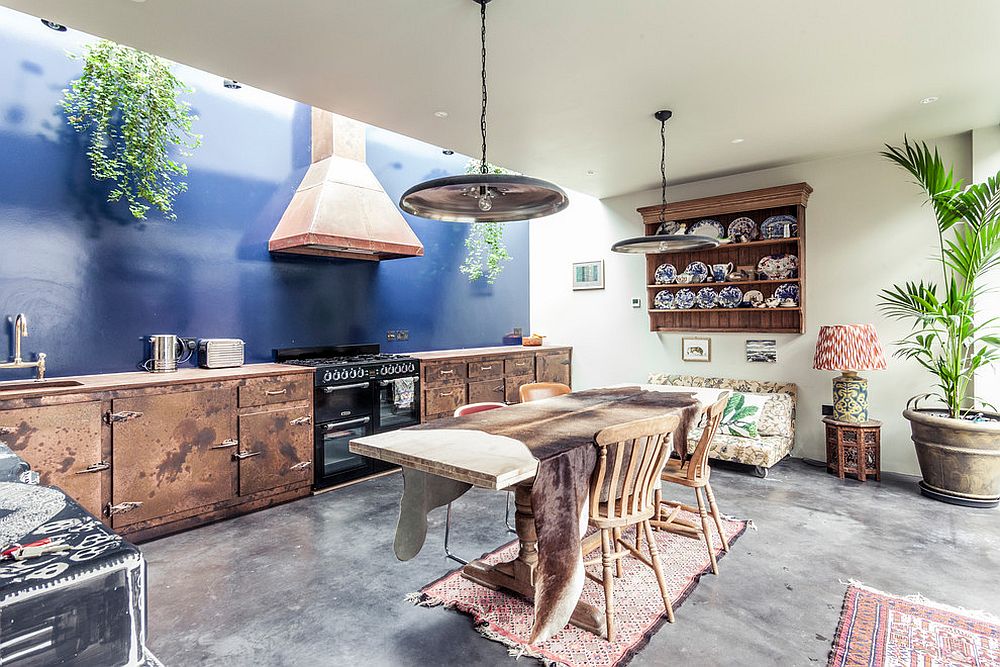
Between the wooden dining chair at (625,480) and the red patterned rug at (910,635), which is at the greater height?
the wooden dining chair at (625,480)

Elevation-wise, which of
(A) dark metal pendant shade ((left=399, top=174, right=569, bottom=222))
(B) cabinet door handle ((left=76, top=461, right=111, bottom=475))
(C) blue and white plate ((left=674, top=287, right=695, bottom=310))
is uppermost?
(A) dark metal pendant shade ((left=399, top=174, right=569, bottom=222))

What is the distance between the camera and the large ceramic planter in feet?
11.2

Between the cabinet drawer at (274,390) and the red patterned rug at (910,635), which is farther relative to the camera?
the cabinet drawer at (274,390)

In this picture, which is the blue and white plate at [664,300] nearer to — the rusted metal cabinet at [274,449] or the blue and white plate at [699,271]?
the blue and white plate at [699,271]

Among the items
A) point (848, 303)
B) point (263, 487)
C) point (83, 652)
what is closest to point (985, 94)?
point (848, 303)

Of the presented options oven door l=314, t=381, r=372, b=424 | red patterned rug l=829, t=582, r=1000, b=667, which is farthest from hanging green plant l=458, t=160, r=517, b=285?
red patterned rug l=829, t=582, r=1000, b=667

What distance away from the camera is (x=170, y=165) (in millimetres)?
3432

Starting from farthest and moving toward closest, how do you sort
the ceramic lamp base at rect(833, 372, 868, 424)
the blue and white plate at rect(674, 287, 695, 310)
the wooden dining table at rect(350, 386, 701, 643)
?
the blue and white plate at rect(674, 287, 695, 310) < the ceramic lamp base at rect(833, 372, 868, 424) < the wooden dining table at rect(350, 386, 701, 643)

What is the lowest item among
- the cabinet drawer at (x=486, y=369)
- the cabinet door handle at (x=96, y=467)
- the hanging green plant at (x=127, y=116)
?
the cabinet door handle at (x=96, y=467)

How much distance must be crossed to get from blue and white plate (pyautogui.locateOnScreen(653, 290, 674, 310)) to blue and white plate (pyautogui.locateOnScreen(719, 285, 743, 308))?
0.50 meters

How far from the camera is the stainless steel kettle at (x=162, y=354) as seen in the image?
3484 mm

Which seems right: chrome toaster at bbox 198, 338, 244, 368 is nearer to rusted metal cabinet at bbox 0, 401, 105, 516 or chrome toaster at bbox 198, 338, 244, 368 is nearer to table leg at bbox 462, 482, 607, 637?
rusted metal cabinet at bbox 0, 401, 105, 516

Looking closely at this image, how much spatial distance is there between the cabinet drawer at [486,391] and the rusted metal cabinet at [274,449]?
5.67 feet

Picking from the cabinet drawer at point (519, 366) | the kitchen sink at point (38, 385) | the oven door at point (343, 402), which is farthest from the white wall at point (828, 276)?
the kitchen sink at point (38, 385)
